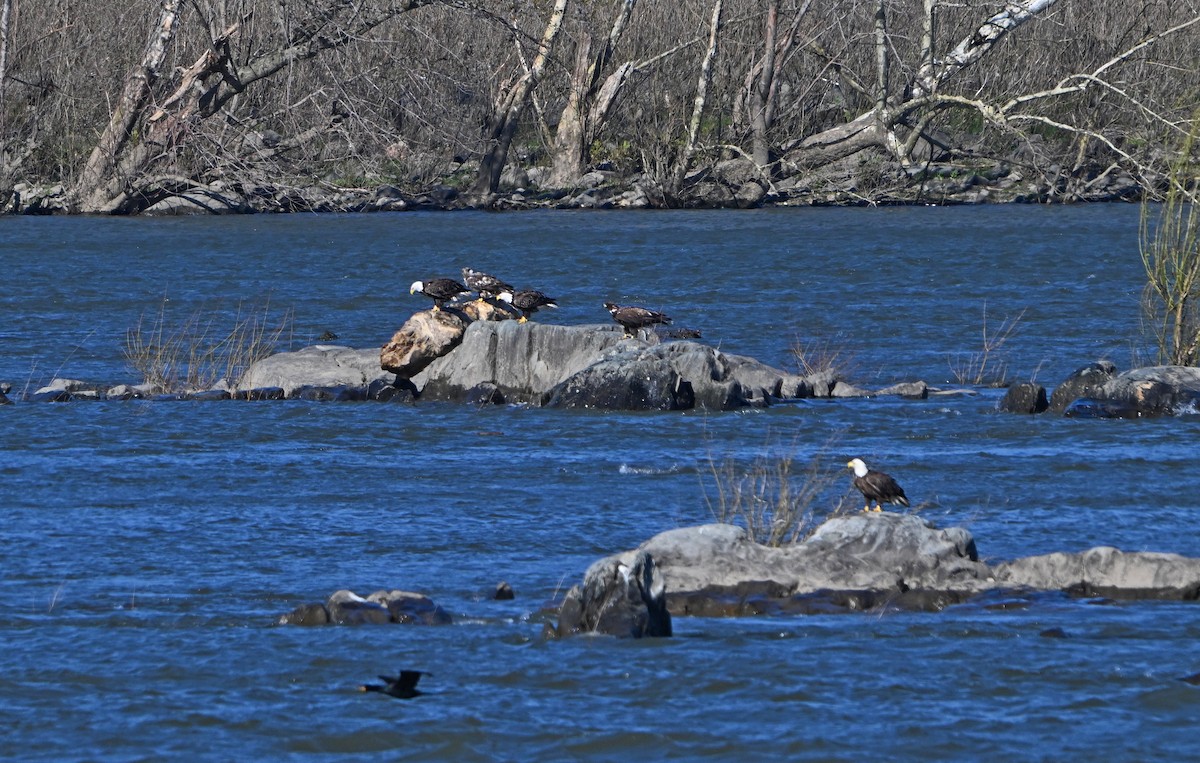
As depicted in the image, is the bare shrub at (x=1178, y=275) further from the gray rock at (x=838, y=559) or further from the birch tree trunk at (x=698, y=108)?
the birch tree trunk at (x=698, y=108)

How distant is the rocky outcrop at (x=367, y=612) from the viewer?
9.50 m

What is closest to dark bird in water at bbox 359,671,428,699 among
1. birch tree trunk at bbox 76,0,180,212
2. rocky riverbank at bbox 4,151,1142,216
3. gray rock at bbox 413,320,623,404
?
gray rock at bbox 413,320,623,404

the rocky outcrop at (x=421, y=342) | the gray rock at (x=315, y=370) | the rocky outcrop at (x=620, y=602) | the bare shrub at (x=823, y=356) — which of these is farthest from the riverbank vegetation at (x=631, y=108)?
the rocky outcrop at (x=620, y=602)

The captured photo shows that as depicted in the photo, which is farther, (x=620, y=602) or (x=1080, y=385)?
(x=1080, y=385)

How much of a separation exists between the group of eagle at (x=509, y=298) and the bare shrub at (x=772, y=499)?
3.81m

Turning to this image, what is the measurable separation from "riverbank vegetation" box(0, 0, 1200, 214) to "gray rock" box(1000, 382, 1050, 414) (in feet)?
98.7

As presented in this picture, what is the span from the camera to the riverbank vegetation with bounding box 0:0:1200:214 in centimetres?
4834

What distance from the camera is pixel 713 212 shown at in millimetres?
51531

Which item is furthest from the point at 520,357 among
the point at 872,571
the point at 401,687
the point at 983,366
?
the point at 401,687

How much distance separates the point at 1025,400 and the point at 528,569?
25.4 ft

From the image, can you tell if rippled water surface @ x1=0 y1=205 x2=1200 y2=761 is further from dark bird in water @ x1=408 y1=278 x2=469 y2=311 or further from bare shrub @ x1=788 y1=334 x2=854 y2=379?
dark bird in water @ x1=408 y1=278 x2=469 y2=311

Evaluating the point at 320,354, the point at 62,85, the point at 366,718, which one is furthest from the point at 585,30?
the point at 366,718

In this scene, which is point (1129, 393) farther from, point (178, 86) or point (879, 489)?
point (178, 86)

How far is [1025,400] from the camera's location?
676 inches
